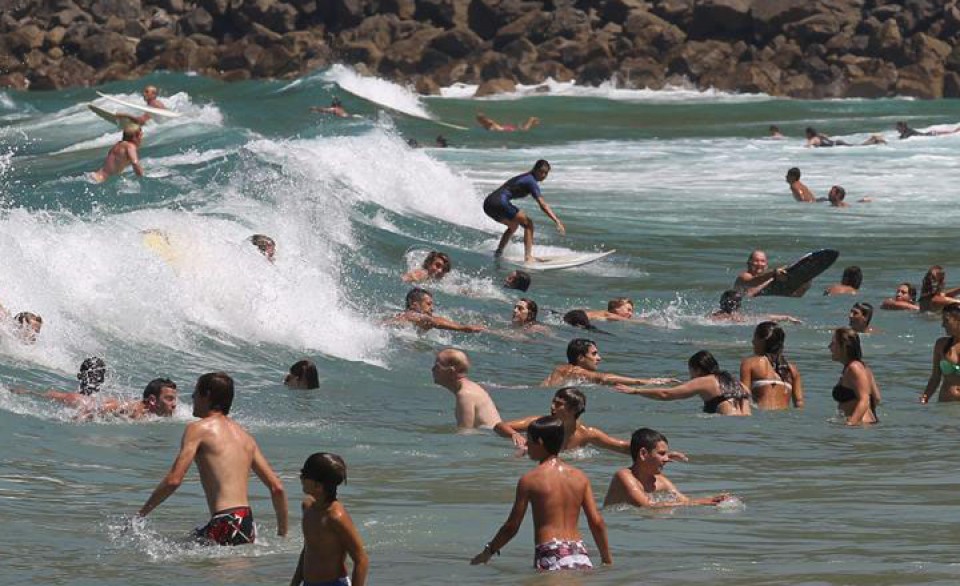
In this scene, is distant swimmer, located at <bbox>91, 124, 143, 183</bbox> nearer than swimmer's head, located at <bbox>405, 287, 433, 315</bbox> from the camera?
No

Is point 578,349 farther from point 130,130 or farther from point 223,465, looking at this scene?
point 130,130

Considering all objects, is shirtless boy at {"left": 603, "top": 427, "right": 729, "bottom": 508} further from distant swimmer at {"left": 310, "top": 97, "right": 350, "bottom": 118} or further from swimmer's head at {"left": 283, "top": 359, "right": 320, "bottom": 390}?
distant swimmer at {"left": 310, "top": 97, "right": 350, "bottom": 118}

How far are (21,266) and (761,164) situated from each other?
84.9 ft

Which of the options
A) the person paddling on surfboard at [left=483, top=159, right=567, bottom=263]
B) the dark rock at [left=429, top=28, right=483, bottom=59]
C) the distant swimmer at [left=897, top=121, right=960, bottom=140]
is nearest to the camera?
the person paddling on surfboard at [left=483, top=159, right=567, bottom=263]

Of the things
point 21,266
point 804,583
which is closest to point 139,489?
point 804,583

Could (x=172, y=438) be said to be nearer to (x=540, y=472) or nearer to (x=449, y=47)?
(x=540, y=472)

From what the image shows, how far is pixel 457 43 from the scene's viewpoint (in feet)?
233

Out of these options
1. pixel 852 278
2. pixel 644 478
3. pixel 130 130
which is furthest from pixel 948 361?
pixel 130 130

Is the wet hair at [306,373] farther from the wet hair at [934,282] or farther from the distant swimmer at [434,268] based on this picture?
the wet hair at [934,282]

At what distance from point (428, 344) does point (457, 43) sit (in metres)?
52.2

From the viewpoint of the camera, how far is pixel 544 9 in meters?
73.4

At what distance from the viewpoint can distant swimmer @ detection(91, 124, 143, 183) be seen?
26.7 metres

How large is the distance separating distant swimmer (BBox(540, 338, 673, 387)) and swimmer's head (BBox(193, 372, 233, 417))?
5.54 meters

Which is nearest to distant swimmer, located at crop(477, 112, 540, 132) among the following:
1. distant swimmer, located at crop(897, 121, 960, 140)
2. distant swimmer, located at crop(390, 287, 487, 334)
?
distant swimmer, located at crop(897, 121, 960, 140)
